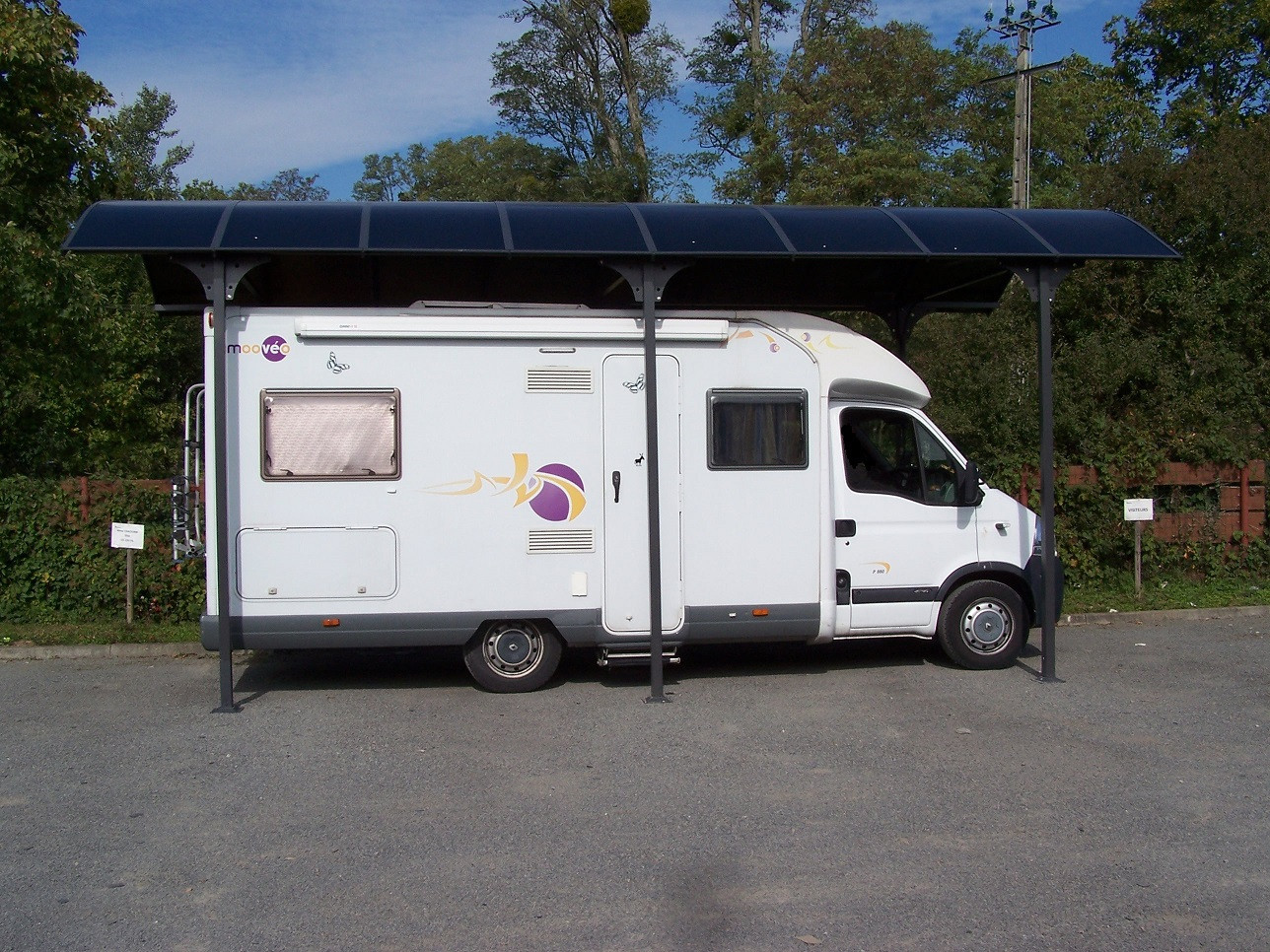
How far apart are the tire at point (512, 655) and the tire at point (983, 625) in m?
3.08

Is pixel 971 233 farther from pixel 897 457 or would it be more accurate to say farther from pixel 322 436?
pixel 322 436

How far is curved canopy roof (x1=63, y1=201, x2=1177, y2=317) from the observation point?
778 centimetres

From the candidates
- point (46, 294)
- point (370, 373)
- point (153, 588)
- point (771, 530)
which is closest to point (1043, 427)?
point (771, 530)

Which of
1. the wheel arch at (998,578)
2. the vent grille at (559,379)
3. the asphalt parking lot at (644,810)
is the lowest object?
the asphalt parking lot at (644,810)

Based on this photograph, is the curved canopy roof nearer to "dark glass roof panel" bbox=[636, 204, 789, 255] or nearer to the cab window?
"dark glass roof panel" bbox=[636, 204, 789, 255]

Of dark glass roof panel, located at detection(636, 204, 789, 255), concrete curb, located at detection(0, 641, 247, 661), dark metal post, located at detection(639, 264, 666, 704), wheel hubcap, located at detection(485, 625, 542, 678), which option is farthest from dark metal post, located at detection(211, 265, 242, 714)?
dark glass roof panel, located at detection(636, 204, 789, 255)

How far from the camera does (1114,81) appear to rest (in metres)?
30.5

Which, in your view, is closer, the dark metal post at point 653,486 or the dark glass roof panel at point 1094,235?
the dark metal post at point 653,486

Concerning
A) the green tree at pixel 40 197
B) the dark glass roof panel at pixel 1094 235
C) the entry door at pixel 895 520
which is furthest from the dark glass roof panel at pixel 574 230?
the green tree at pixel 40 197

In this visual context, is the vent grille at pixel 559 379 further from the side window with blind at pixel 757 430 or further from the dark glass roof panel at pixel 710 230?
the dark glass roof panel at pixel 710 230

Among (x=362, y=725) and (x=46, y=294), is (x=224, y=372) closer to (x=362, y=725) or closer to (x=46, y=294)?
(x=362, y=725)

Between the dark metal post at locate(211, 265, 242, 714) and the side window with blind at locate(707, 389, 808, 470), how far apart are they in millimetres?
3407

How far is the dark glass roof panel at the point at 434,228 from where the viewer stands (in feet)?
25.6

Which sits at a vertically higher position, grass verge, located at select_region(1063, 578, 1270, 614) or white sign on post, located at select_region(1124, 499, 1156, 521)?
white sign on post, located at select_region(1124, 499, 1156, 521)
